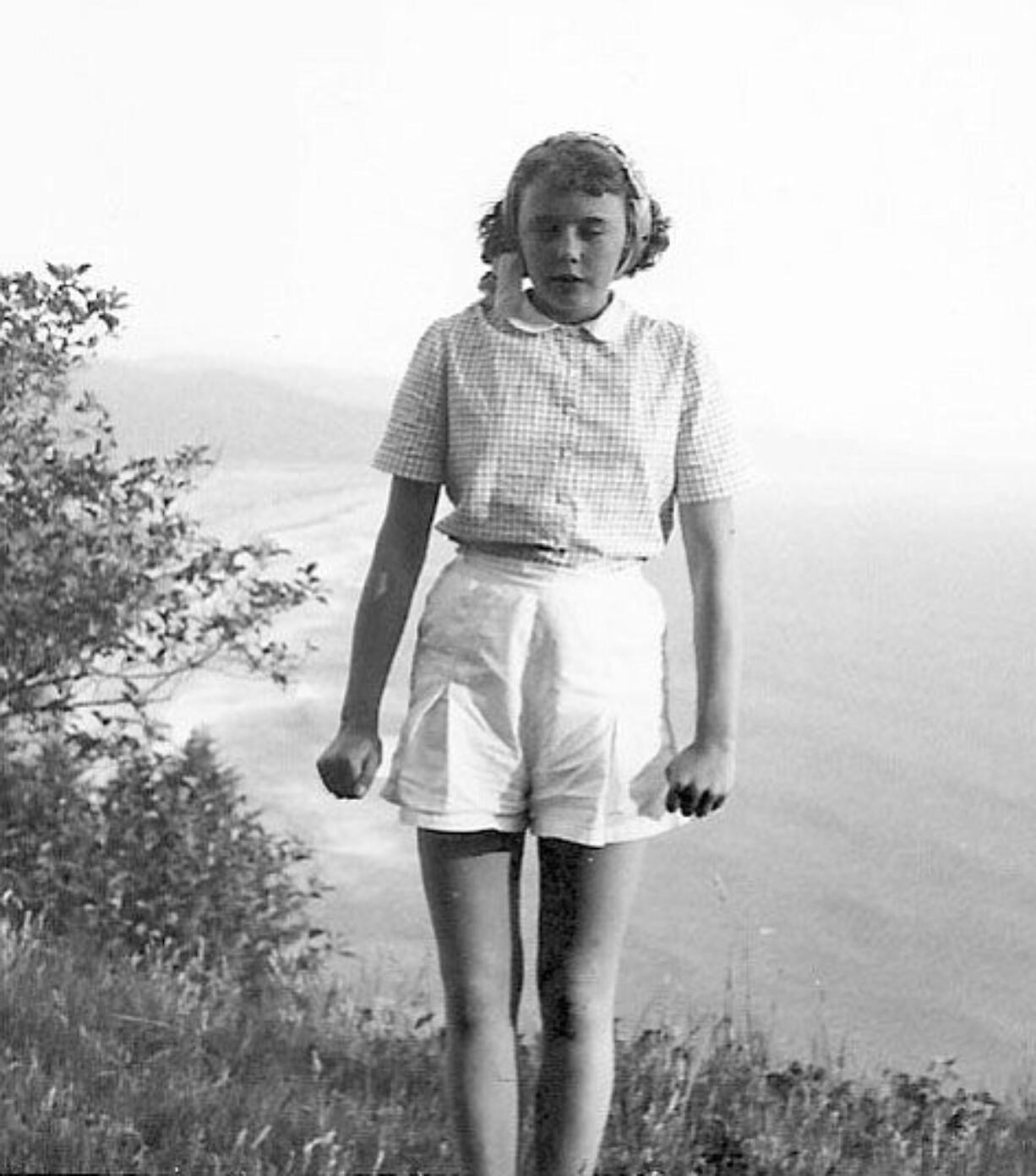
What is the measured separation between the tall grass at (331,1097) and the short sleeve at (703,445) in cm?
119

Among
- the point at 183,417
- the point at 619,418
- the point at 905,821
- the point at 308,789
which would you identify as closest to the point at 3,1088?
the point at 619,418

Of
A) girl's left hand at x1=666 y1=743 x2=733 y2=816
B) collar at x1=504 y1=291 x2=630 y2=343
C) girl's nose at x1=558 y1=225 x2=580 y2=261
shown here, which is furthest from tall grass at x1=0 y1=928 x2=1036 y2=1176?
girl's nose at x1=558 y1=225 x2=580 y2=261

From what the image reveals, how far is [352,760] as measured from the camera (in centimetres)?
303

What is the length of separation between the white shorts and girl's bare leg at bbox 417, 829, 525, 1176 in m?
0.06

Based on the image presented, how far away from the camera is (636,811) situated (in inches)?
116

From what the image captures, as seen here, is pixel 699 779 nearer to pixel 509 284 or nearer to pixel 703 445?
pixel 703 445

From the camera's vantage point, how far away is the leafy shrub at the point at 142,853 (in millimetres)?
8883

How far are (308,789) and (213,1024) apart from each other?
19.0m

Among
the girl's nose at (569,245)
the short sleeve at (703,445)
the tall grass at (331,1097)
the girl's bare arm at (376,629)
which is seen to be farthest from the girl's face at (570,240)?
the tall grass at (331,1097)

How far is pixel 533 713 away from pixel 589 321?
2.00 feet

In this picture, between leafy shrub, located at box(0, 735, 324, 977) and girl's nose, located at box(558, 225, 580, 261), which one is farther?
leafy shrub, located at box(0, 735, 324, 977)

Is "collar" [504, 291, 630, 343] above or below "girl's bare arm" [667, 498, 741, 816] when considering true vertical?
above

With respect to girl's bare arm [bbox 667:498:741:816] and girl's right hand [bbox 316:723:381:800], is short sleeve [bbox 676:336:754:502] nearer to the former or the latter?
girl's bare arm [bbox 667:498:741:816]

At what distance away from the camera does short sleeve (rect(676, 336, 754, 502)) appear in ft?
9.87
